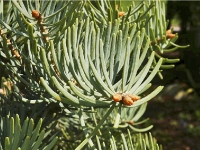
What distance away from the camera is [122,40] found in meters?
0.29

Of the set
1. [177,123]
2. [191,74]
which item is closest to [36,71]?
[191,74]

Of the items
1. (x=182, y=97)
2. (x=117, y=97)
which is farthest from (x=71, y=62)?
(x=182, y=97)

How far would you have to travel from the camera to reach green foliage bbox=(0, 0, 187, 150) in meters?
0.25

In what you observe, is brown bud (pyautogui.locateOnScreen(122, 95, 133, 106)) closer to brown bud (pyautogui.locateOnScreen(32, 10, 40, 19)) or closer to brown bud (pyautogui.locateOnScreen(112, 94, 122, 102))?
brown bud (pyautogui.locateOnScreen(112, 94, 122, 102))

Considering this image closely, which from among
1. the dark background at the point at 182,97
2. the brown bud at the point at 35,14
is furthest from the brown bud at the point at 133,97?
the dark background at the point at 182,97

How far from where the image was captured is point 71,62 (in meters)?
0.26

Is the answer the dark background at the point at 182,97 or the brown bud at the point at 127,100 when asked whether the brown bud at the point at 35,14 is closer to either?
the brown bud at the point at 127,100

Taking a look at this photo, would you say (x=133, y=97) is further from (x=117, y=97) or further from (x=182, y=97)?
(x=182, y=97)

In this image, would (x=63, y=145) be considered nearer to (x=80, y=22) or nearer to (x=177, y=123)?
(x=80, y=22)

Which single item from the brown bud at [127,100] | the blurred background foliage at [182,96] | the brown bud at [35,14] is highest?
the brown bud at [35,14]

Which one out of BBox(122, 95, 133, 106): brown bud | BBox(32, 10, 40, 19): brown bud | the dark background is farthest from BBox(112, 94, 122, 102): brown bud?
the dark background

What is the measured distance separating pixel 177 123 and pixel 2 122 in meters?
2.66

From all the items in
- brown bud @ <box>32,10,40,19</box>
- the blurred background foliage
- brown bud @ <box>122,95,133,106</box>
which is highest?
brown bud @ <box>32,10,40,19</box>

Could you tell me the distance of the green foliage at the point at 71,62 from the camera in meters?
0.25
